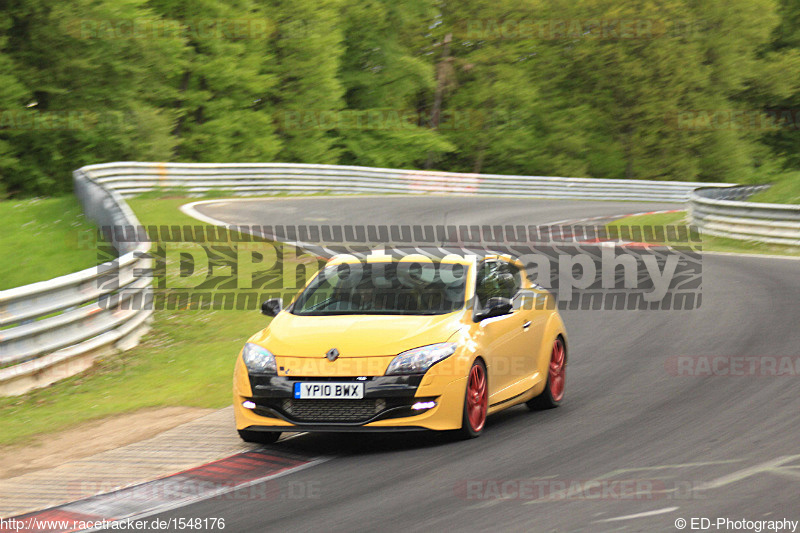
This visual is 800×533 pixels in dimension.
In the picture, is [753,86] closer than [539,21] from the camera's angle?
No

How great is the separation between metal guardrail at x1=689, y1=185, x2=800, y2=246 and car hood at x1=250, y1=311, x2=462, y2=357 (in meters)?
16.9

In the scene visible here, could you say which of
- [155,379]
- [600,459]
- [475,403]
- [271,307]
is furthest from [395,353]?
[155,379]

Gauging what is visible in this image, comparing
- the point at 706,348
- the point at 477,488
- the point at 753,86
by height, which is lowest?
the point at 753,86

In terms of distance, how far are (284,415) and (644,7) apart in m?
61.3

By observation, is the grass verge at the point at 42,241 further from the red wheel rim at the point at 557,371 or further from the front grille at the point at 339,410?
the front grille at the point at 339,410

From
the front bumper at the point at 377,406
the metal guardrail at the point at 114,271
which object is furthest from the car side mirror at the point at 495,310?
the metal guardrail at the point at 114,271

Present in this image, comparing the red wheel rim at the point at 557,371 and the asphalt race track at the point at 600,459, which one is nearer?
the asphalt race track at the point at 600,459

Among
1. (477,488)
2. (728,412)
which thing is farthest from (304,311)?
(728,412)

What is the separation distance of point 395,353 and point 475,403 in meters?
0.81

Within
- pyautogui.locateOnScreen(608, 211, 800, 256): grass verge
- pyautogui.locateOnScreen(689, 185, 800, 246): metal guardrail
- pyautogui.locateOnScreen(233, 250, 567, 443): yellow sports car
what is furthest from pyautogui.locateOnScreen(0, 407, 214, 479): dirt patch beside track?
pyautogui.locateOnScreen(689, 185, 800, 246): metal guardrail

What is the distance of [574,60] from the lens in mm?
67250

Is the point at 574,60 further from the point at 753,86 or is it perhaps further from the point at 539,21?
the point at 753,86

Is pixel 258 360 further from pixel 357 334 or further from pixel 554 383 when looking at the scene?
pixel 554 383

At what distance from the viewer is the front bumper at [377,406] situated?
26.0 feet
